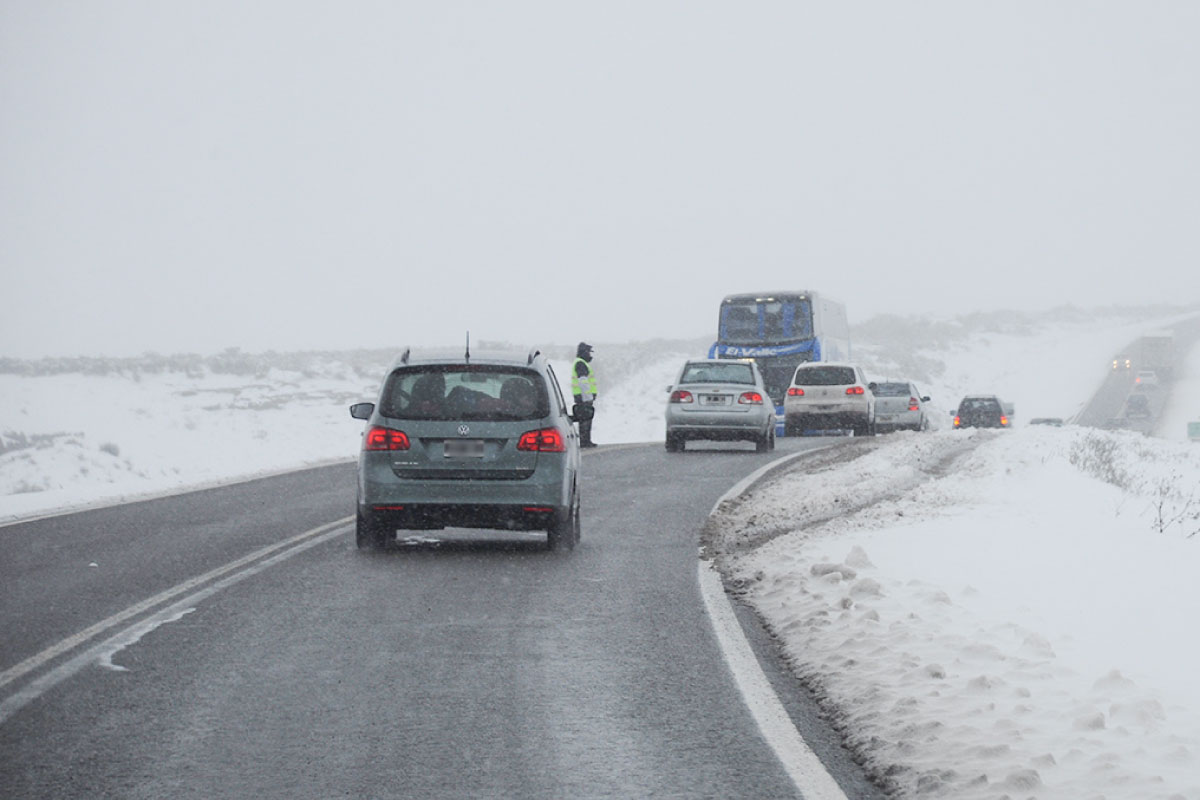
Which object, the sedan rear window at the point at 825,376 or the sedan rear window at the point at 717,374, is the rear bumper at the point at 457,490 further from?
the sedan rear window at the point at 825,376

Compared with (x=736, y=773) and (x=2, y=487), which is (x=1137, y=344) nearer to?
(x=2, y=487)

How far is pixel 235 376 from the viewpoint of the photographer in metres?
66.2

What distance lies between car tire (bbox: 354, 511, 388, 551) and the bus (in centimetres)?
2647

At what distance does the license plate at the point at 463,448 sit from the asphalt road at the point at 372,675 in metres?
0.85

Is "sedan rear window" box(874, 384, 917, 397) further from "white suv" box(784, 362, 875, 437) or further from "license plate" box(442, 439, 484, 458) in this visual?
"license plate" box(442, 439, 484, 458)

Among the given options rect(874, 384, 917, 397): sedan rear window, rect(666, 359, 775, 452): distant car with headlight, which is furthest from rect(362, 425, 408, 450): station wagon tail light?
rect(874, 384, 917, 397): sedan rear window

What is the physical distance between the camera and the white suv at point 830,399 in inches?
1287

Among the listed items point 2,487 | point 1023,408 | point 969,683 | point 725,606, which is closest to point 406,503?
point 725,606

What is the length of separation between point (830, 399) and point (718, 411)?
7604mm

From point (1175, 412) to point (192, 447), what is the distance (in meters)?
49.3

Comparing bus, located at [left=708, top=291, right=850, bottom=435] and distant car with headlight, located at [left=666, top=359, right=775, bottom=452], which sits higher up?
bus, located at [left=708, top=291, right=850, bottom=435]

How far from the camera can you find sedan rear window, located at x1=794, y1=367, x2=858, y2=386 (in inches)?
1292

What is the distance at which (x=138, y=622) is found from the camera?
28.5ft

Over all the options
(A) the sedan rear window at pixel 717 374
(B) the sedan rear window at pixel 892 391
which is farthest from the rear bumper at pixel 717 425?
(B) the sedan rear window at pixel 892 391
